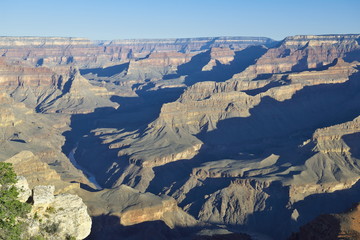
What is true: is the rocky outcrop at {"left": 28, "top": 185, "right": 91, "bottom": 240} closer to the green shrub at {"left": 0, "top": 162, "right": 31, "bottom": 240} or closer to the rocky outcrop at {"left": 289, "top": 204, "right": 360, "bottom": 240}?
the green shrub at {"left": 0, "top": 162, "right": 31, "bottom": 240}

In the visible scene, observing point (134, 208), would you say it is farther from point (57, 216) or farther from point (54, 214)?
point (57, 216)

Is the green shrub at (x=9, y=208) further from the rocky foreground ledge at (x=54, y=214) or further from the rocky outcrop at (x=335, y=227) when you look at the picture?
the rocky outcrop at (x=335, y=227)

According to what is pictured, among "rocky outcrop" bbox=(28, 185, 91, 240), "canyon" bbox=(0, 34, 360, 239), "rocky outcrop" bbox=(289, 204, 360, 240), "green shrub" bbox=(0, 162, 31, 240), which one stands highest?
"green shrub" bbox=(0, 162, 31, 240)

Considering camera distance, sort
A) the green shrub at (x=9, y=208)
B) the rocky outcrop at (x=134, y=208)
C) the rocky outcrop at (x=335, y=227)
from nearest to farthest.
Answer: the green shrub at (x=9, y=208)
the rocky outcrop at (x=335, y=227)
the rocky outcrop at (x=134, y=208)

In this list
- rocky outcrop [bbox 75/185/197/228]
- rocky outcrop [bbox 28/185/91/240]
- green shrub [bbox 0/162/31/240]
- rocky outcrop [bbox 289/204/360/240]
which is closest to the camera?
green shrub [bbox 0/162/31/240]

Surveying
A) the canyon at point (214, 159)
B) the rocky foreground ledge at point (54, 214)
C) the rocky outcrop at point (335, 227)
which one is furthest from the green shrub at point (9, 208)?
the canyon at point (214, 159)

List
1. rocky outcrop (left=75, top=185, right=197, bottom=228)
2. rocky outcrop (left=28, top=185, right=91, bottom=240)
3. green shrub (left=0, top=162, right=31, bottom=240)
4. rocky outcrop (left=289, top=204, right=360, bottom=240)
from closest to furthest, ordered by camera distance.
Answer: green shrub (left=0, top=162, right=31, bottom=240) → rocky outcrop (left=28, top=185, right=91, bottom=240) → rocky outcrop (left=289, top=204, right=360, bottom=240) → rocky outcrop (left=75, top=185, right=197, bottom=228)

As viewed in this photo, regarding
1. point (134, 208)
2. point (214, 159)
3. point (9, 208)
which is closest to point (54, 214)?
point (9, 208)

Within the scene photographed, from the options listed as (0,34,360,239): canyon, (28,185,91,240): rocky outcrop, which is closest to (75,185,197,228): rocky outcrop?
(0,34,360,239): canyon

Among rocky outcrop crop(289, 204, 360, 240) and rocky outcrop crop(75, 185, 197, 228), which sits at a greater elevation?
rocky outcrop crop(289, 204, 360, 240)
